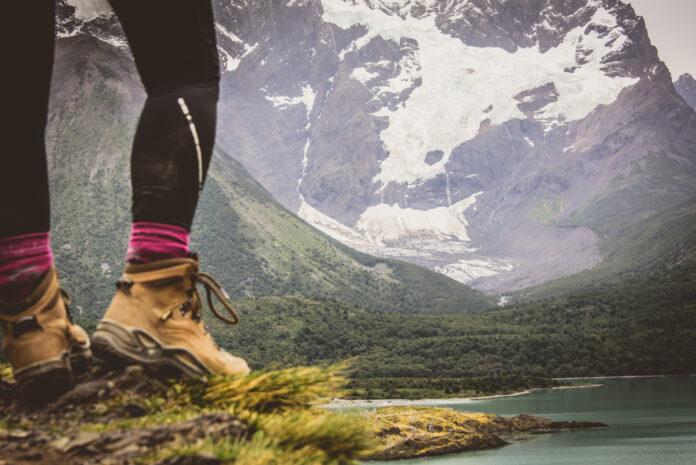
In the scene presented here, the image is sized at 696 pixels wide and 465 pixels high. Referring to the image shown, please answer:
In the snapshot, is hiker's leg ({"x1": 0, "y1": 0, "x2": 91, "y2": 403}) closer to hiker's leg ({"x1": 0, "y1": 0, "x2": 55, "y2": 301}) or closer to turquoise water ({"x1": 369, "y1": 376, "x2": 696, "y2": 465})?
hiker's leg ({"x1": 0, "y1": 0, "x2": 55, "y2": 301})

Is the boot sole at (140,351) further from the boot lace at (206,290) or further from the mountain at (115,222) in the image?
the mountain at (115,222)

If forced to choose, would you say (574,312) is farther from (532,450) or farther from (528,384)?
(532,450)

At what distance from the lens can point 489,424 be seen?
214 feet

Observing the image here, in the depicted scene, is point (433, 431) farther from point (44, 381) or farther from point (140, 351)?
point (44, 381)

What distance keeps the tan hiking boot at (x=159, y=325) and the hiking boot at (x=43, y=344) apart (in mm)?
164

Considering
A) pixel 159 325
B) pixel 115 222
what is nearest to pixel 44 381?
pixel 159 325

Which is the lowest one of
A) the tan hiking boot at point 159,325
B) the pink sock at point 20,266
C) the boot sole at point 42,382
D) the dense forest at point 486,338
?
the dense forest at point 486,338

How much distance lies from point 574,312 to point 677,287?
26.3 metres

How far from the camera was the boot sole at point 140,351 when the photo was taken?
8.31 ft

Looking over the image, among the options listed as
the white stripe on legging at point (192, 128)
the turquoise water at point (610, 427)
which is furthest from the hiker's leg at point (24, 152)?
the turquoise water at point (610, 427)

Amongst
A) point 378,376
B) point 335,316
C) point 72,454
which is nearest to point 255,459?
point 72,454

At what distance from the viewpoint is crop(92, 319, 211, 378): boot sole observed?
8.31 feet

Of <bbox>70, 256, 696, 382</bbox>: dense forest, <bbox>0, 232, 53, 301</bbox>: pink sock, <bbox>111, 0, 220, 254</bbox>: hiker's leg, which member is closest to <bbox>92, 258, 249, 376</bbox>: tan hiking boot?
<bbox>111, 0, 220, 254</bbox>: hiker's leg

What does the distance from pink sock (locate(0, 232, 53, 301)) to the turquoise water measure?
2003 inches
